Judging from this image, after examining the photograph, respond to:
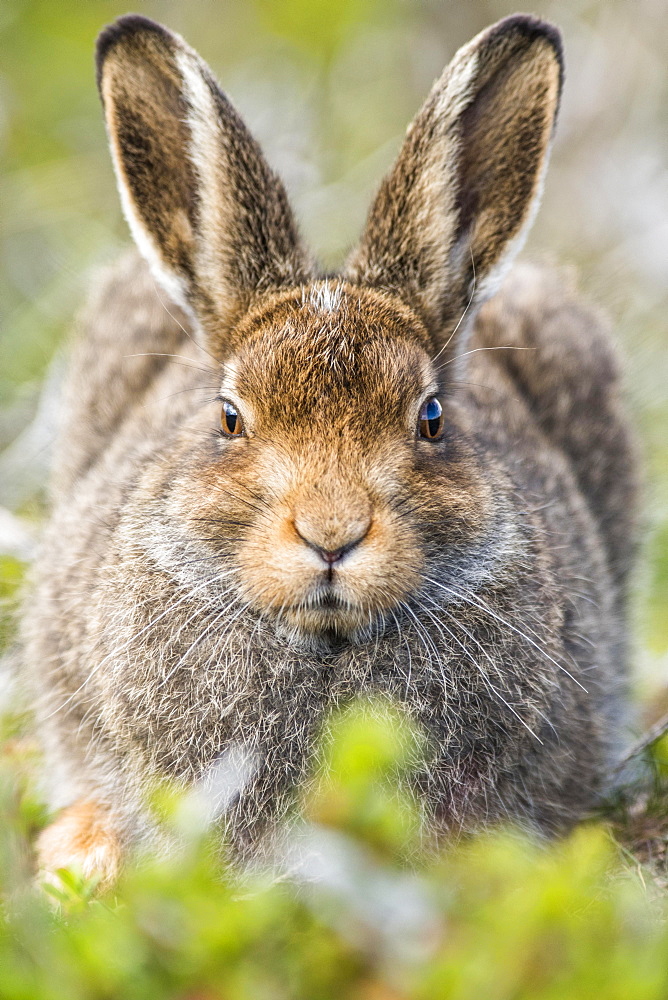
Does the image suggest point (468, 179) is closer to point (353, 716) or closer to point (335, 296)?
point (335, 296)

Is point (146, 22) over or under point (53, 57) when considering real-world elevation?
under

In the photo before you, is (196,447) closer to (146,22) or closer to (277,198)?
(277,198)

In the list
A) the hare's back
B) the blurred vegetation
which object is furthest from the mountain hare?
the hare's back

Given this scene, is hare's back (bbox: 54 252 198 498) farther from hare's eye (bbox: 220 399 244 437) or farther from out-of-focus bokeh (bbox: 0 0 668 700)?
hare's eye (bbox: 220 399 244 437)

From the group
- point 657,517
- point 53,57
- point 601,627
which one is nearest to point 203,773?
point 601,627

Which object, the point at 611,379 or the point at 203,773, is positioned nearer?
the point at 203,773

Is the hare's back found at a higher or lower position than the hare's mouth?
higher
